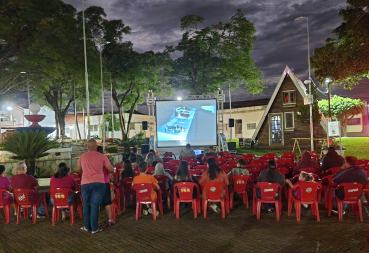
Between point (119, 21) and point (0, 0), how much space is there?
38.2 ft

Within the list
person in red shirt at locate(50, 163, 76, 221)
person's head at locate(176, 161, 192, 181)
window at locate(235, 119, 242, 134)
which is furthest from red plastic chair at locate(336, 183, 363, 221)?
window at locate(235, 119, 242, 134)

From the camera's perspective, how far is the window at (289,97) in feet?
79.4

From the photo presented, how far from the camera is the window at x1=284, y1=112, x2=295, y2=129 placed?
80.3 feet

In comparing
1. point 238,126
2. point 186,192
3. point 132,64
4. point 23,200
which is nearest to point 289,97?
point 132,64

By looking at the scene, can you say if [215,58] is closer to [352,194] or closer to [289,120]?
[289,120]

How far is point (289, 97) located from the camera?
2438 cm

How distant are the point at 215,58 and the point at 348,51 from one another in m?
15.6

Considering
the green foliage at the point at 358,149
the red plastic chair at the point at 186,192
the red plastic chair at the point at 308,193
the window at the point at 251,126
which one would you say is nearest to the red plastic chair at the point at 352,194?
the red plastic chair at the point at 308,193

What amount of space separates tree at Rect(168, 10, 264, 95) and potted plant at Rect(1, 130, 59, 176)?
18231 mm

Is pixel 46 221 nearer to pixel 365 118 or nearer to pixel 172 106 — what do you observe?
pixel 172 106

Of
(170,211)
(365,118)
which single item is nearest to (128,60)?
(170,211)

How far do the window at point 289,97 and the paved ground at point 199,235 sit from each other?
18.9 metres

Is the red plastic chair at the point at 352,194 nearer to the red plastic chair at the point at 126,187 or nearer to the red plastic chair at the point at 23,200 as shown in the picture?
the red plastic chair at the point at 126,187

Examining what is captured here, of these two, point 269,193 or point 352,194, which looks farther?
point 269,193
